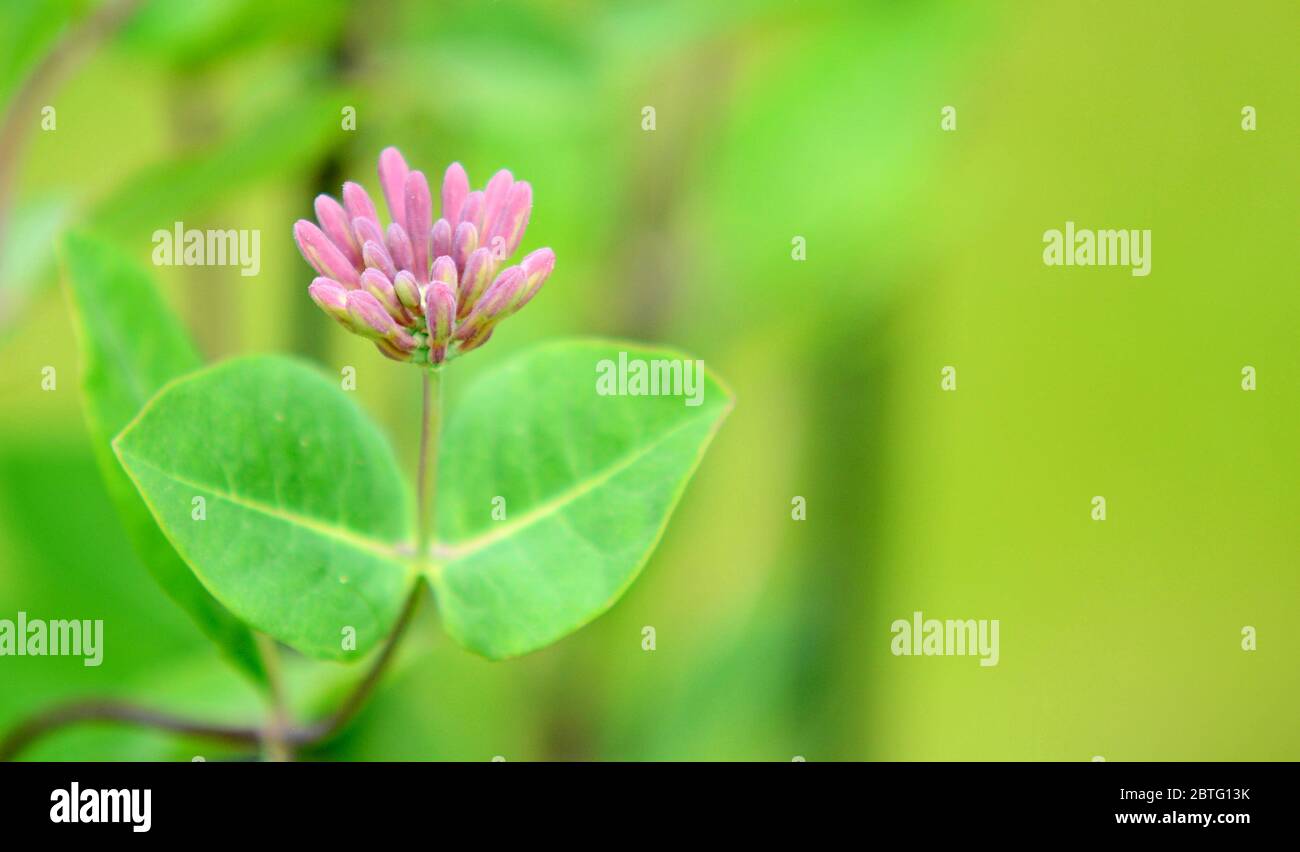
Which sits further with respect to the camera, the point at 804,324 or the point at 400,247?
the point at 804,324

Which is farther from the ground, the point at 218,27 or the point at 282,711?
the point at 218,27

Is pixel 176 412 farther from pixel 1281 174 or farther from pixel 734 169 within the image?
pixel 1281 174

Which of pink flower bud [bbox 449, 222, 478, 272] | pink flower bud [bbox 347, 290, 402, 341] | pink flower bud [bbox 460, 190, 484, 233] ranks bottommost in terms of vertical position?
pink flower bud [bbox 347, 290, 402, 341]

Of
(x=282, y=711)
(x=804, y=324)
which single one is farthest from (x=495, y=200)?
(x=804, y=324)

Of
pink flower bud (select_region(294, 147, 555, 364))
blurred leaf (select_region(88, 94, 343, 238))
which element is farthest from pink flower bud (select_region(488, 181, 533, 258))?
blurred leaf (select_region(88, 94, 343, 238))

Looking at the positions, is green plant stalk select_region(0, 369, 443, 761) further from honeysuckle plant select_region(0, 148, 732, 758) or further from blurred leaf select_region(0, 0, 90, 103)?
blurred leaf select_region(0, 0, 90, 103)

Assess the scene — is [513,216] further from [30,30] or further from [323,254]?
[30,30]

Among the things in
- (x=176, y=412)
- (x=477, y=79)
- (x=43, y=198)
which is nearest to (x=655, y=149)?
(x=477, y=79)
